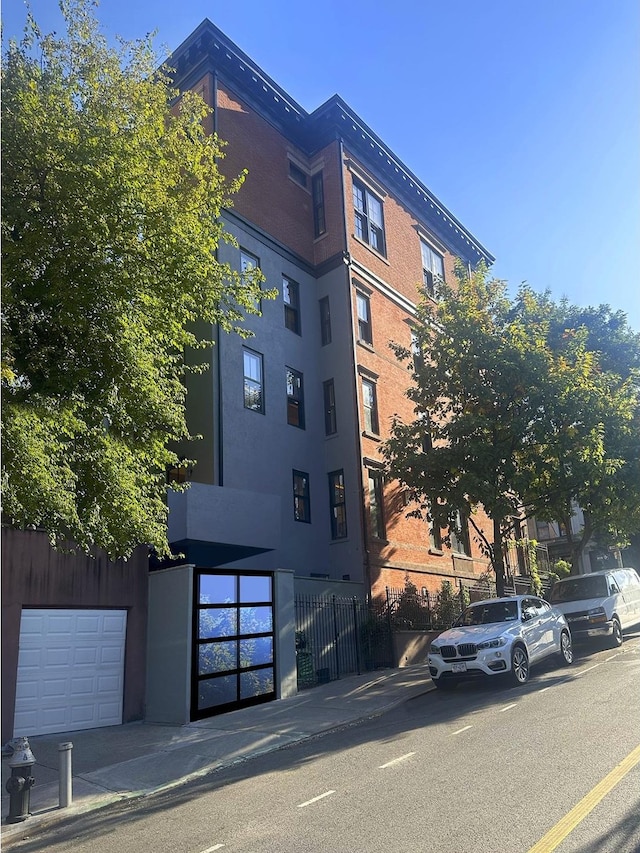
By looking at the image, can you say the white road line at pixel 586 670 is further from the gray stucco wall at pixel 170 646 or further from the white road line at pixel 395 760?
the gray stucco wall at pixel 170 646

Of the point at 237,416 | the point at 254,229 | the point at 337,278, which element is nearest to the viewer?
the point at 237,416

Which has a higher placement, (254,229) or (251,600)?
(254,229)

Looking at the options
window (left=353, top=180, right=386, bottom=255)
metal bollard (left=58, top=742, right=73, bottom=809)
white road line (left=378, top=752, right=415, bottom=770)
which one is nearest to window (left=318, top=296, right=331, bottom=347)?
window (left=353, top=180, right=386, bottom=255)

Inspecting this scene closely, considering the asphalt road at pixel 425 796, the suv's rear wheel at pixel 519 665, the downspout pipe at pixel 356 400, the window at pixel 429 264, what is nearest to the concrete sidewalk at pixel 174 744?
the asphalt road at pixel 425 796

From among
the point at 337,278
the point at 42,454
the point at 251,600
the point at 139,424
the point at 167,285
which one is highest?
the point at 337,278

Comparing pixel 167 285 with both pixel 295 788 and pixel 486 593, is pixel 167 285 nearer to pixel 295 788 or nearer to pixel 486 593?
pixel 295 788

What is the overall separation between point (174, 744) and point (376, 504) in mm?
12116

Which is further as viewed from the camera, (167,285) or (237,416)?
(237,416)

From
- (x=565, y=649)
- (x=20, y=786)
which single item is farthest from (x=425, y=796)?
(x=565, y=649)

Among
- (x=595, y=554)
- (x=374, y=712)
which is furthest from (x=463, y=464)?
(x=595, y=554)

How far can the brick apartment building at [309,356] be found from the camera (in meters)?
19.5

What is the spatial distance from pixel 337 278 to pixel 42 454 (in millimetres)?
17520

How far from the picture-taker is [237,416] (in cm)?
1958

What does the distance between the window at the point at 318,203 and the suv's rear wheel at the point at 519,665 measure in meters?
17.1
